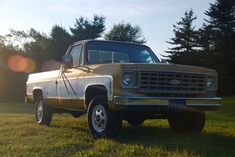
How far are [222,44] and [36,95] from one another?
39.3m

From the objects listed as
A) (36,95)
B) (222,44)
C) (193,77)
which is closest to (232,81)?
(222,44)

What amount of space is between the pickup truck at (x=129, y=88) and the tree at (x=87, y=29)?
46.3 metres

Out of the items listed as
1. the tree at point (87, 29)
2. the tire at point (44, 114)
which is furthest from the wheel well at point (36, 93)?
the tree at point (87, 29)

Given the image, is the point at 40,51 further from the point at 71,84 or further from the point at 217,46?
the point at 71,84

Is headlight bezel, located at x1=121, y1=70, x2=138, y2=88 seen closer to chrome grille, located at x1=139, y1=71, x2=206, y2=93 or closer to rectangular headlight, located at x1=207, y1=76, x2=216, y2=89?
chrome grille, located at x1=139, y1=71, x2=206, y2=93

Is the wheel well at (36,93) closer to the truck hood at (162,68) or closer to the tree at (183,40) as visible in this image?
the truck hood at (162,68)

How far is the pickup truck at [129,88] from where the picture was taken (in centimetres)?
781

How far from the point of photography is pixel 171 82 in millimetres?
8133

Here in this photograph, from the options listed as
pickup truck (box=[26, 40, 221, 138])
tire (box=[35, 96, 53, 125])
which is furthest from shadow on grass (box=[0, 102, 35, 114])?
pickup truck (box=[26, 40, 221, 138])

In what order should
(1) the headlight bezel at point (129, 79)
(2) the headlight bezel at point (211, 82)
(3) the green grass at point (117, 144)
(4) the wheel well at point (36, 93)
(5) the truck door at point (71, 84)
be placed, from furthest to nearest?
(4) the wheel well at point (36, 93), (5) the truck door at point (71, 84), (2) the headlight bezel at point (211, 82), (1) the headlight bezel at point (129, 79), (3) the green grass at point (117, 144)

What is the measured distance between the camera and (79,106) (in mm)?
9594

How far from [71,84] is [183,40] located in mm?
49168

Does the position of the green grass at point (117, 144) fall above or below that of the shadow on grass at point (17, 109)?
above

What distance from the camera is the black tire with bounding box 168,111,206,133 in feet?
30.8
